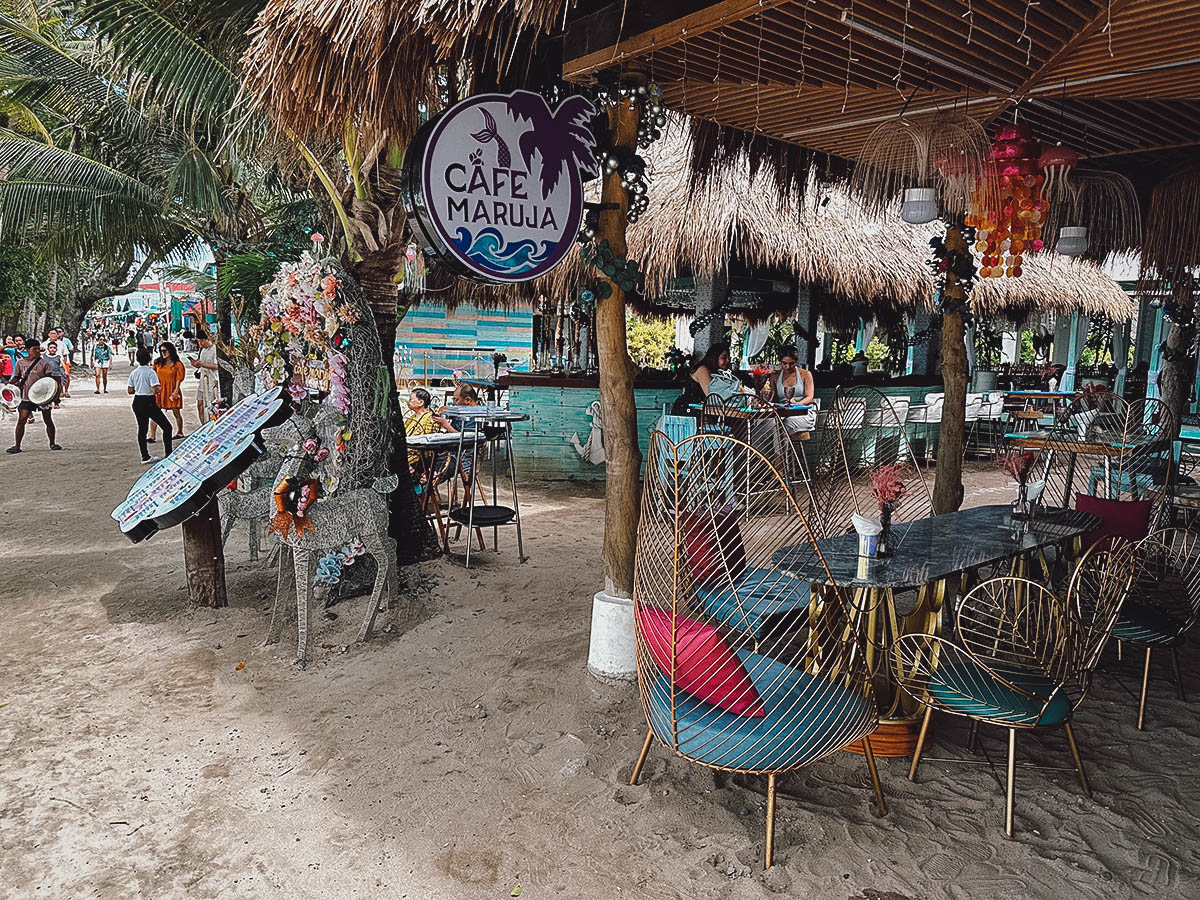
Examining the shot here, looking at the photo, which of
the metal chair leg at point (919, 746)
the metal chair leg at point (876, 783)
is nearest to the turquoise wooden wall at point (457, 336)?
the metal chair leg at point (919, 746)

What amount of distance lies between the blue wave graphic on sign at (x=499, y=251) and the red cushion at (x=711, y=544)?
4.00ft

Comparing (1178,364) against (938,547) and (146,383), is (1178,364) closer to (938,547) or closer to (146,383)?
(938,547)

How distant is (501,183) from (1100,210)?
5599 millimetres

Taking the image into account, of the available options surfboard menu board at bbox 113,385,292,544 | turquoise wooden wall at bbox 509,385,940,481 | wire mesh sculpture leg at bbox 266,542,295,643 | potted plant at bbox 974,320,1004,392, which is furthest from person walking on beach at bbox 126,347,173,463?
potted plant at bbox 974,320,1004,392

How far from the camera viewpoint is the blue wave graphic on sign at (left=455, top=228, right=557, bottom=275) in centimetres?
311

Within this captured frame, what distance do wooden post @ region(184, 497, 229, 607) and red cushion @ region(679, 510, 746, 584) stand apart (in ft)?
10.2

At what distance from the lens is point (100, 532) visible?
6.61 m

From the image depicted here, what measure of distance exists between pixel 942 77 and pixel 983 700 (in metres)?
2.95

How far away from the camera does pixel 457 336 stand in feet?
44.9

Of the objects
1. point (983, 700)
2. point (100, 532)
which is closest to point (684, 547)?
point (983, 700)

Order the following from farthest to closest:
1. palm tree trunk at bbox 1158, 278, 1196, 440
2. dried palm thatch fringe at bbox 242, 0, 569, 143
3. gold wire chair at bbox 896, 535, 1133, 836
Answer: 1. palm tree trunk at bbox 1158, 278, 1196, 440
2. dried palm thatch fringe at bbox 242, 0, 569, 143
3. gold wire chair at bbox 896, 535, 1133, 836

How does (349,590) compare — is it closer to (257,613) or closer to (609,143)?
(257,613)

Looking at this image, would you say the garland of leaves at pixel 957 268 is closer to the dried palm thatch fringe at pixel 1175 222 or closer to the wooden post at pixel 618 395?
the dried palm thatch fringe at pixel 1175 222

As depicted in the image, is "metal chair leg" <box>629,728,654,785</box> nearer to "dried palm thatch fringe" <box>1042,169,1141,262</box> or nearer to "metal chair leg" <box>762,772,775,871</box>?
"metal chair leg" <box>762,772,775,871</box>
